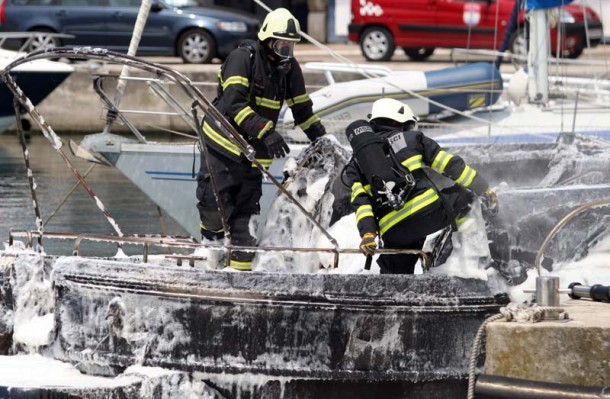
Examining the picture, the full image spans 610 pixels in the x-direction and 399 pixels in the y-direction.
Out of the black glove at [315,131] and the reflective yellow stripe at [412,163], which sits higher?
the black glove at [315,131]

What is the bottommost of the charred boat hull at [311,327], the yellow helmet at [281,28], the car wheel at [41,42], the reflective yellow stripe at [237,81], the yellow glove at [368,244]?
the charred boat hull at [311,327]

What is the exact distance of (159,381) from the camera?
22.7ft

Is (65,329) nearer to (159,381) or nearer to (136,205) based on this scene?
(159,381)

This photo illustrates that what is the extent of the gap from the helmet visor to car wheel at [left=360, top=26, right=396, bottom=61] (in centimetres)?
1534

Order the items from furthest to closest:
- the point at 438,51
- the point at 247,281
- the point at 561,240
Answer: the point at 438,51 < the point at 561,240 < the point at 247,281

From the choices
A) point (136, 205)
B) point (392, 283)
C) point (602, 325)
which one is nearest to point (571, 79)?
point (136, 205)

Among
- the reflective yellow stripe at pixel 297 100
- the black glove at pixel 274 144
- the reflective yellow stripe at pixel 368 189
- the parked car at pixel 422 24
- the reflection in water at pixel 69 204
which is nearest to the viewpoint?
the reflective yellow stripe at pixel 368 189

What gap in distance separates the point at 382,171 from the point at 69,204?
24.8 feet

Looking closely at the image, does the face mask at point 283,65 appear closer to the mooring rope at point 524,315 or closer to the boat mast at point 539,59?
the mooring rope at point 524,315

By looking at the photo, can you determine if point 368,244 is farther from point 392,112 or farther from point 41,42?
point 41,42

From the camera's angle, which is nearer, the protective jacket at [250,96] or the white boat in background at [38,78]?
the protective jacket at [250,96]

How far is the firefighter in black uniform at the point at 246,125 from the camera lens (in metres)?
7.78

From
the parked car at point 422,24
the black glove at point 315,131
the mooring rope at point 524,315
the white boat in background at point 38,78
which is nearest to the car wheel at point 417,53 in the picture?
the parked car at point 422,24

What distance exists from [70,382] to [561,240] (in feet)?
8.58
